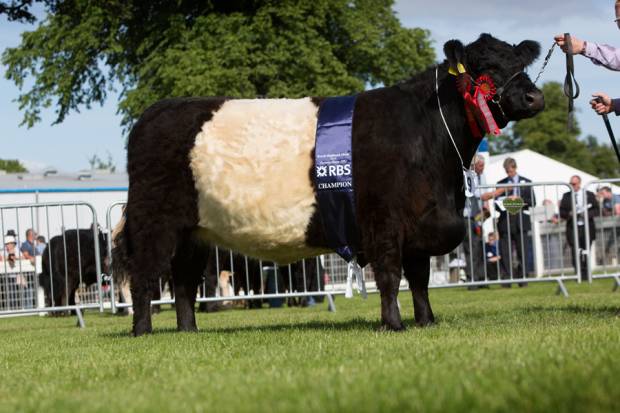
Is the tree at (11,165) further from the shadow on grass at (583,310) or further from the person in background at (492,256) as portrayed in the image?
the shadow on grass at (583,310)

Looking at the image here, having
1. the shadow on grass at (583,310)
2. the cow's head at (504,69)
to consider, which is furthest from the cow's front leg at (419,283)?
the shadow on grass at (583,310)

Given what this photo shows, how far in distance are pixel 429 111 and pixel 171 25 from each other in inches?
1012

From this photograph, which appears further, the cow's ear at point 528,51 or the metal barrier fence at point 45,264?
the metal barrier fence at point 45,264

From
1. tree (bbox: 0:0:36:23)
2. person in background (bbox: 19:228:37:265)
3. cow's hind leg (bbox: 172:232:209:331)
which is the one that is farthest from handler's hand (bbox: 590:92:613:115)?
tree (bbox: 0:0:36:23)

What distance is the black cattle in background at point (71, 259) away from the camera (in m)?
14.8

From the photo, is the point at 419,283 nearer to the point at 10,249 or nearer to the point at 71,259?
the point at 71,259

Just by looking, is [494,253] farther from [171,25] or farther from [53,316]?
[171,25]

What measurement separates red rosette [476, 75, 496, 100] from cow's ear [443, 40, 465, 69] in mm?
249

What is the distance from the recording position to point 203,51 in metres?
31.8

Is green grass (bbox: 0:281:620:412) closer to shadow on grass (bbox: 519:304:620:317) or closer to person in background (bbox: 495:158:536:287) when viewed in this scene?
shadow on grass (bbox: 519:304:620:317)

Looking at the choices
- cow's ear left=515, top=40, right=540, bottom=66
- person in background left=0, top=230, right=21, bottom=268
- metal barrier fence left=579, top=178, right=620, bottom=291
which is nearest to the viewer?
cow's ear left=515, top=40, right=540, bottom=66

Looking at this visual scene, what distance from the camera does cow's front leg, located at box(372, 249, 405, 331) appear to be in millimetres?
7656

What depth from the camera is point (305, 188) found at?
791cm

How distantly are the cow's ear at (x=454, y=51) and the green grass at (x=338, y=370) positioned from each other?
2.22 meters
